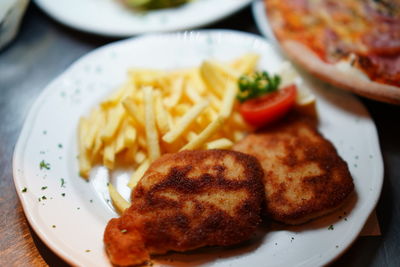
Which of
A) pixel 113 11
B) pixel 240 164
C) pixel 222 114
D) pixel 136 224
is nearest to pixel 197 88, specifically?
pixel 222 114

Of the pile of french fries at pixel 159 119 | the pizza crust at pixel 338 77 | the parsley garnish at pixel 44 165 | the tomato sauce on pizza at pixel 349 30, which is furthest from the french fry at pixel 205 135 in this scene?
the tomato sauce on pizza at pixel 349 30

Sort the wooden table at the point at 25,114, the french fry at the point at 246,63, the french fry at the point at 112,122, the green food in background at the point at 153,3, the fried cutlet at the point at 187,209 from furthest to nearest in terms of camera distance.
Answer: the green food in background at the point at 153,3 < the french fry at the point at 246,63 < the french fry at the point at 112,122 < the wooden table at the point at 25,114 < the fried cutlet at the point at 187,209

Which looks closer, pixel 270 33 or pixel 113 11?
pixel 270 33

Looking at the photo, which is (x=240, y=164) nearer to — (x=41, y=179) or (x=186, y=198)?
(x=186, y=198)

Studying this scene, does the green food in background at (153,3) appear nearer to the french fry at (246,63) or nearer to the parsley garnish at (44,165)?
the french fry at (246,63)

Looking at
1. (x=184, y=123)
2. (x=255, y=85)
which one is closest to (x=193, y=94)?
(x=184, y=123)

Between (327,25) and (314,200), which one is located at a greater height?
(327,25)

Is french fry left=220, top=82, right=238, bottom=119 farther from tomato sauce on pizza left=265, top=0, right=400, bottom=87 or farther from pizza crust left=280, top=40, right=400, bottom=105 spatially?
tomato sauce on pizza left=265, top=0, right=400, bottom=87
